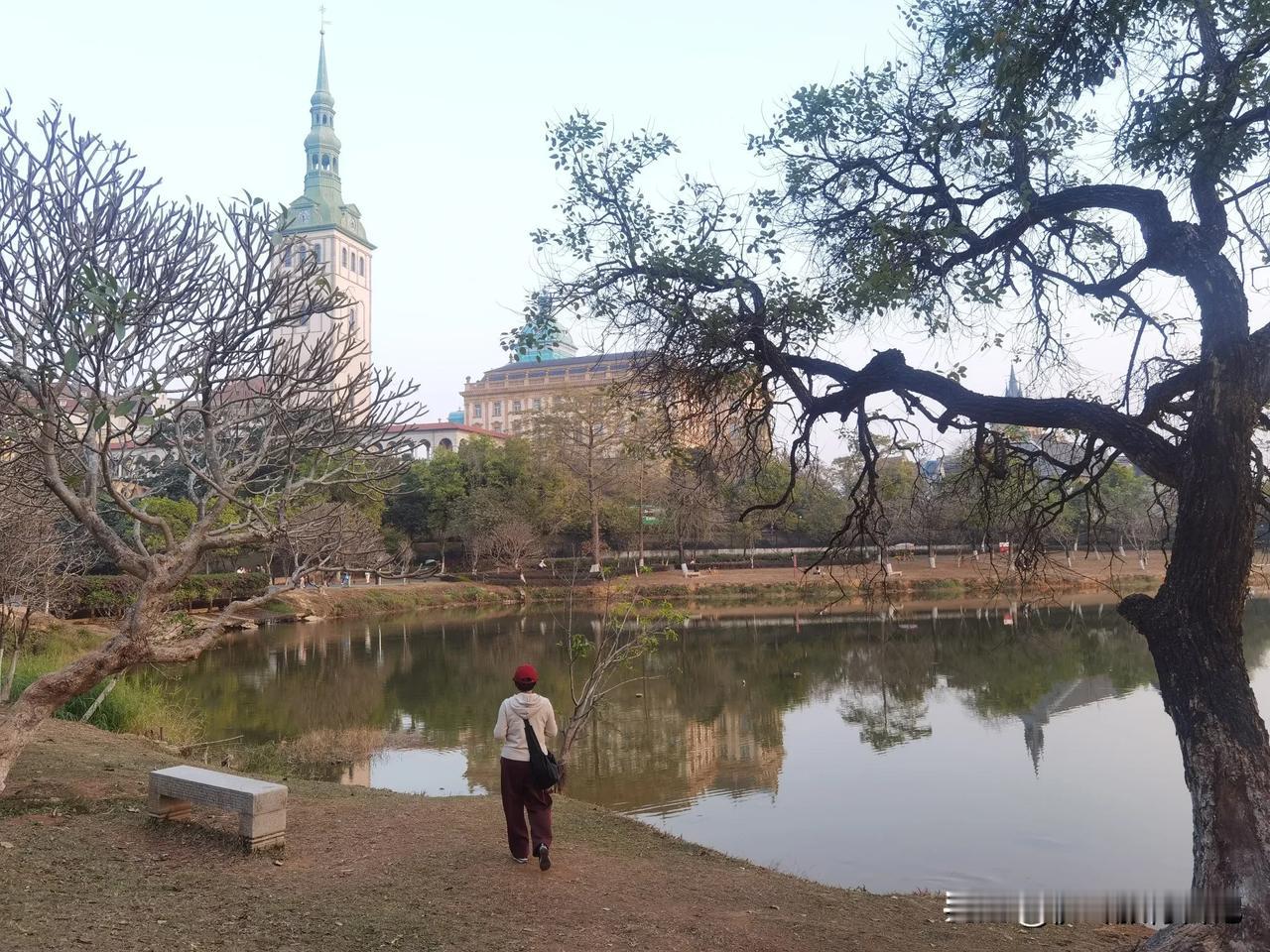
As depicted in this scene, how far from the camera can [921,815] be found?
10688 mm

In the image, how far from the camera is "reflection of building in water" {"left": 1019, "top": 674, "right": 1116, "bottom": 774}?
14.0 metres

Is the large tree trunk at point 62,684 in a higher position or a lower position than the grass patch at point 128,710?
higher

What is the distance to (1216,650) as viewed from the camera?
14.7ft

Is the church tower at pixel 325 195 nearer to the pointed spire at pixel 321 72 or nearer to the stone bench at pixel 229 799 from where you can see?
the pointed spire at pixel 321 72

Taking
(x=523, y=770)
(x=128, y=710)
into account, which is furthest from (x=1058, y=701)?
(x=128, y=710)

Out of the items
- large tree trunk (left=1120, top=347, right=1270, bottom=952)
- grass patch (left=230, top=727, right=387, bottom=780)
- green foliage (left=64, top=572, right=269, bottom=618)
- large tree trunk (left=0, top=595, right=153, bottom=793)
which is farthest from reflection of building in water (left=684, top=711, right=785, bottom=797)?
green foliage (left=64, top=572, right=269, bottom=618)

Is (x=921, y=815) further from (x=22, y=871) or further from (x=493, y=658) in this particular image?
(x=493, y=658)

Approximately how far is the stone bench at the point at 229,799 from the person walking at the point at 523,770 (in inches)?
59.5

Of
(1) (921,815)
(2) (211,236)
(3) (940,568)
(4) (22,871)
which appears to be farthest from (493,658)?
(3) (940,568)

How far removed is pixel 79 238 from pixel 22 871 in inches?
163

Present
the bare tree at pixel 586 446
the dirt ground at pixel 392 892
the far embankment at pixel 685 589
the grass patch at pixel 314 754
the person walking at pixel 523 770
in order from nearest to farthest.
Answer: the dirt ground at pixel 392 892 < the person walking at pixel 523 770 < the grass patch at pixel 314 754 < the far embankment at pixel 685 589 < the bare tree at pixel 586 446

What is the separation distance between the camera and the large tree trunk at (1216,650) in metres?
4.30

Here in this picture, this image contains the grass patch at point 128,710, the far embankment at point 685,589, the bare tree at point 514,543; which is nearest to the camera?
the grass patch at point 128,710

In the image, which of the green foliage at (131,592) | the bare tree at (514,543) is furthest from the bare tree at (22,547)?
the bare tree at (514,543)
